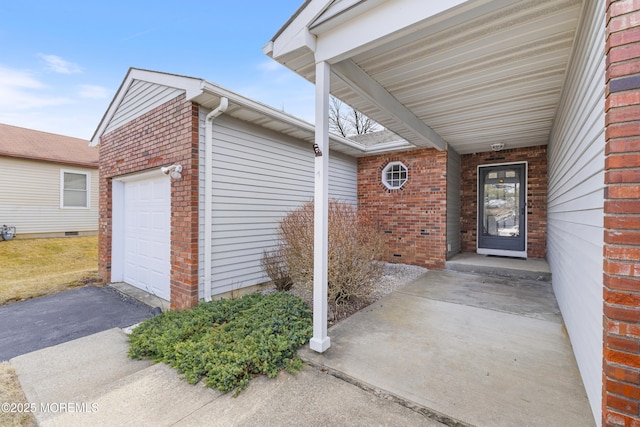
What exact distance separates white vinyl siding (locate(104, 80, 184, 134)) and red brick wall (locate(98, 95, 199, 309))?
4.6 inches

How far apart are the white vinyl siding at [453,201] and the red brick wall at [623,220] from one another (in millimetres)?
5378

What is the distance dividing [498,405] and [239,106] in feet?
14.7

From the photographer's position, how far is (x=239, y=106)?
419cm

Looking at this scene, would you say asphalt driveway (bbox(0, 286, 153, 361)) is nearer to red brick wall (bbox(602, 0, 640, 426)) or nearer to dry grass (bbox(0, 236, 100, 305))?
dry grass (bbox(0, 236, 100, 305))

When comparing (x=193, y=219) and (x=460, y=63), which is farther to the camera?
(x=193, y=219)

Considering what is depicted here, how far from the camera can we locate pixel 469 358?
2.60 meters

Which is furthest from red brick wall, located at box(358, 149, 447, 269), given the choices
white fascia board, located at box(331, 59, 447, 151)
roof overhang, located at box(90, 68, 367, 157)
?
roof overhang, located at box(90, 68, 367, 157)

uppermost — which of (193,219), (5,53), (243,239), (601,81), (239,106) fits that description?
(5,53)

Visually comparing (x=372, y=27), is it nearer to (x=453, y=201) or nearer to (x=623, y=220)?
(x=623, y=220)

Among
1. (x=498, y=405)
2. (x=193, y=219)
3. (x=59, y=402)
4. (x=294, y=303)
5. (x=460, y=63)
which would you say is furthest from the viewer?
(x=193, y=219)

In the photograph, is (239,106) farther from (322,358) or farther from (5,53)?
(5,53)

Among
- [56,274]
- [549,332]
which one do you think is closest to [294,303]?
[549,332]

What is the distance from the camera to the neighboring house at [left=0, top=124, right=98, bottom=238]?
9.95 metres

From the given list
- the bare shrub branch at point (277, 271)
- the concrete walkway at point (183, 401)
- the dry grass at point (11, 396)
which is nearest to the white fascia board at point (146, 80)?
the bare shrub branch at point (277, 271)
